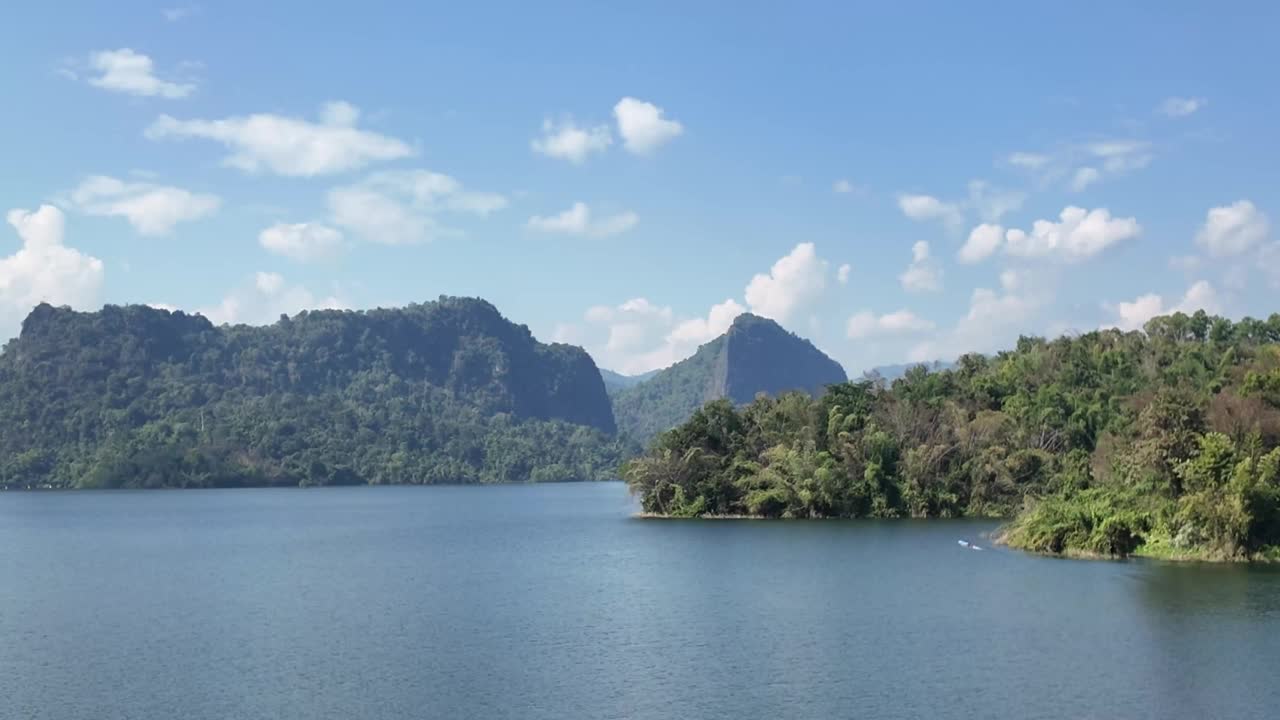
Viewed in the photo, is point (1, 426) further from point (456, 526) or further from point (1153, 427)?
point (1153, 427)

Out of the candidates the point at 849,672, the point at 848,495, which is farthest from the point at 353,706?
the point at 848,495

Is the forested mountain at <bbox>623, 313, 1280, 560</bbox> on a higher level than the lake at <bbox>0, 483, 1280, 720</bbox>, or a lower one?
higher

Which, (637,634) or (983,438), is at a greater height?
(983,438)

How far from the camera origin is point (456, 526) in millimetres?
82938

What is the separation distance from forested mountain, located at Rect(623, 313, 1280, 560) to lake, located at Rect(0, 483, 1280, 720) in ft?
26.8

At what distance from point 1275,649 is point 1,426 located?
203 metres

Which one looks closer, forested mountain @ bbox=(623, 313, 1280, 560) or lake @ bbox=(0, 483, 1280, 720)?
lake @ bbox=(0, 483, 1280, 720)

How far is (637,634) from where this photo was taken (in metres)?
32.8

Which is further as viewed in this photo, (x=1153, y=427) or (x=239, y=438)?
(x=239, y=438)

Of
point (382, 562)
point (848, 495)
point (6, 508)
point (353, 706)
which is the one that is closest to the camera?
point (353, 706)

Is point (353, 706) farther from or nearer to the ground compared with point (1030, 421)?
nearer to the ground

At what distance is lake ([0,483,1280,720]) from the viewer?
2470 centimetres

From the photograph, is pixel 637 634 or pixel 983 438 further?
pixel 983 438

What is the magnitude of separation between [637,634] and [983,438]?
166 ft
